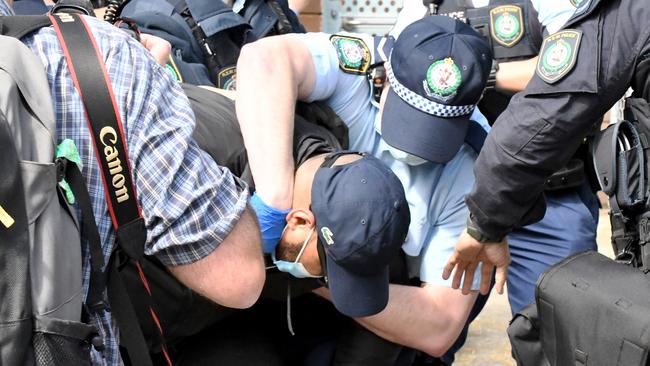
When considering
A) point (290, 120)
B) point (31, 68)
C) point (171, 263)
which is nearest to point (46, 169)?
point (31, 68)

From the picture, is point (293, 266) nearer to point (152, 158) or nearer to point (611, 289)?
point (611, 289)

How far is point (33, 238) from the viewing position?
1181 millimetres

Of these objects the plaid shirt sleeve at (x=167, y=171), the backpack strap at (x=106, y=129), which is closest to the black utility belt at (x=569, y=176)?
the plaid shirt sleeve at (x=167, y=171)

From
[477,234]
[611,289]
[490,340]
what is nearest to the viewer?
[611,289]

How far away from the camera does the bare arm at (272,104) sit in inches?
81.4

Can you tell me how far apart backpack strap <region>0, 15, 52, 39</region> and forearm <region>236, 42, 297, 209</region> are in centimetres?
76

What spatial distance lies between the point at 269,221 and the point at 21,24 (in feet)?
2.80

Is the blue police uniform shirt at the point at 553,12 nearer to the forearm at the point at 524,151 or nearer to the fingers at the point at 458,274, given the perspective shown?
the forearm at the point at 524,151

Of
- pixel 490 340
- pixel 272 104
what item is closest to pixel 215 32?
pixel 272 104

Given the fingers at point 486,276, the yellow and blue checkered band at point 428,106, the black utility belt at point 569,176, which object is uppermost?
the yellow and blue checkered band at point 428,106

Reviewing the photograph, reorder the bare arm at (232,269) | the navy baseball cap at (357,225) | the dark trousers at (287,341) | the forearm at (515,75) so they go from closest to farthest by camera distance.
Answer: the bare arm at (232,269) → the navy baseball cap at (357,225) → the dark trousers at (287,341) → the forearm at (515,75)

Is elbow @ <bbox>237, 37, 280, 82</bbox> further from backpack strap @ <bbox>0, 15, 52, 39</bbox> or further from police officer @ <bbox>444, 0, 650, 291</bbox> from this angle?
backpack strap @ <bbox>0, 15, 52, 39</bbox>

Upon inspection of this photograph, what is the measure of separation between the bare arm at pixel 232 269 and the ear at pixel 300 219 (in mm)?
585

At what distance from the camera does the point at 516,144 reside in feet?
6.61
